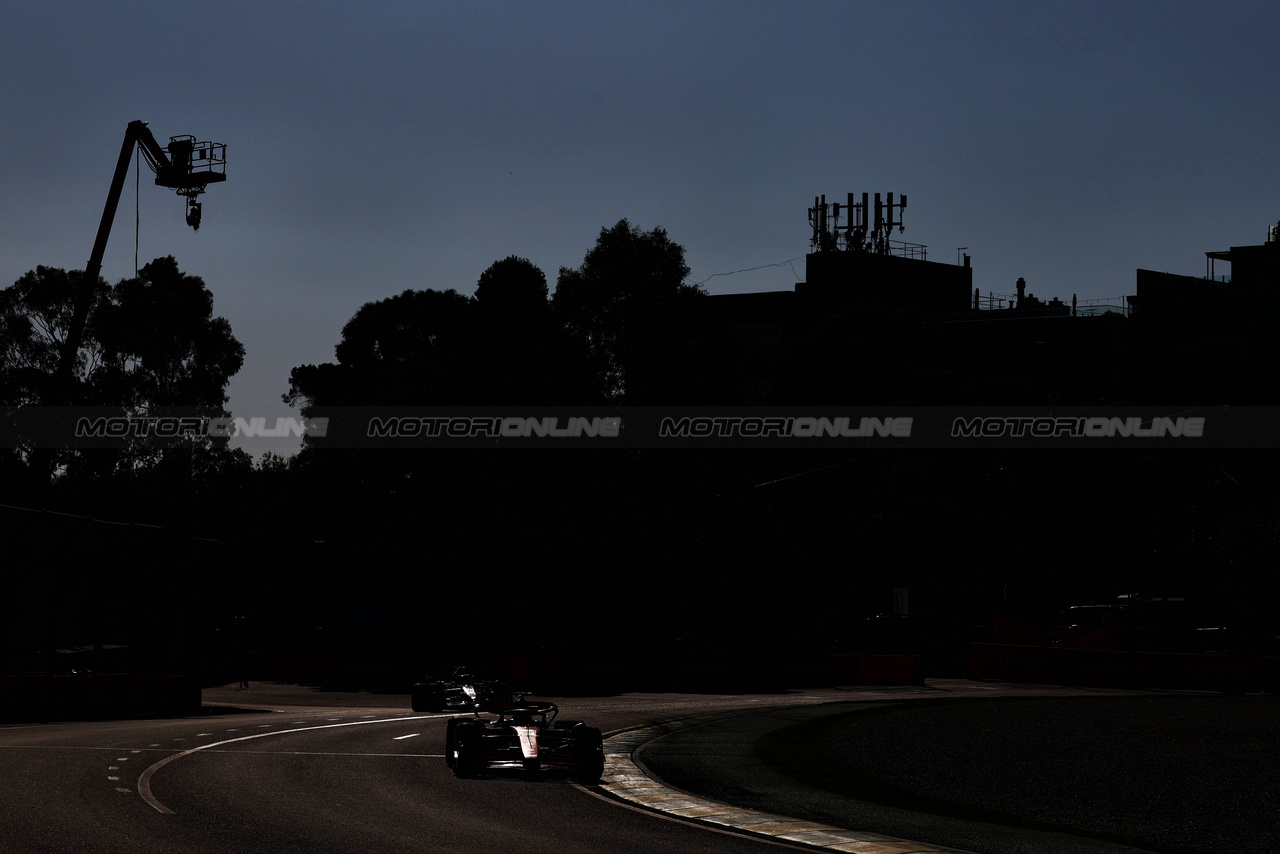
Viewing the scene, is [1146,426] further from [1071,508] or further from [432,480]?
[432,480]

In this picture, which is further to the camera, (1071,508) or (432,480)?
(1071,508)

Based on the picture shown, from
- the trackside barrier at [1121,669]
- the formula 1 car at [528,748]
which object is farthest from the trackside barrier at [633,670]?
the formula 1 car at [528,748]

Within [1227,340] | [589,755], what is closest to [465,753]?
[589,755]

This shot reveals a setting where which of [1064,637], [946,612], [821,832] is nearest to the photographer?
[821,832]

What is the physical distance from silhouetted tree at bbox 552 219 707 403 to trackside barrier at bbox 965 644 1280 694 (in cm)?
1992

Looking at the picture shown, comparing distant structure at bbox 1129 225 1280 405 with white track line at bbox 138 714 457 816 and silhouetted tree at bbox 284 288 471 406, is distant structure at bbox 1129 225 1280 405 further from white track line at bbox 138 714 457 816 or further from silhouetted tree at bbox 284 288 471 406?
white track line at bbox 138 714 457 816

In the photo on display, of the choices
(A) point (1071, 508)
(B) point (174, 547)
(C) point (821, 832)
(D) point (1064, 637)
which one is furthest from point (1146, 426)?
(C) point (821, 832)

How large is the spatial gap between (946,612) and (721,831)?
2112 inches

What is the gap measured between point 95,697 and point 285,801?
20285 millimetres

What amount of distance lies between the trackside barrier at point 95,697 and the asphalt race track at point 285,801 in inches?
158

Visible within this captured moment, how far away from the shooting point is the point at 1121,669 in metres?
46.7

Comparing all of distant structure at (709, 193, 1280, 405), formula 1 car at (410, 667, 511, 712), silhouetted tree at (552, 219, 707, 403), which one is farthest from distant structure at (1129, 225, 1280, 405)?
formula 1 car at (410, 667, 511, 712)

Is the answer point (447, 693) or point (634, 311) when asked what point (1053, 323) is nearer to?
point (634, 311)

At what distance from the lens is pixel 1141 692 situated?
4372 cm
